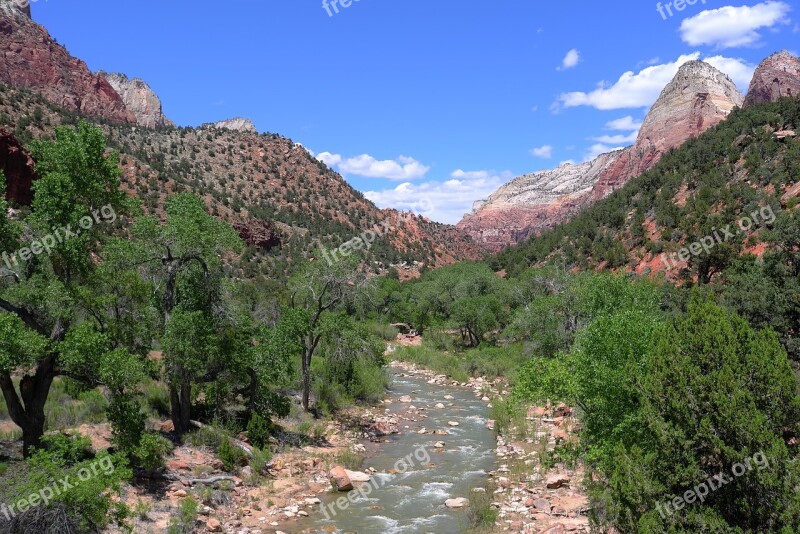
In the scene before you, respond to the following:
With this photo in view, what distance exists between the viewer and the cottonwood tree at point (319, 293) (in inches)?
855

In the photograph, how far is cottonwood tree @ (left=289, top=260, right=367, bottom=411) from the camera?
21719 millimetres

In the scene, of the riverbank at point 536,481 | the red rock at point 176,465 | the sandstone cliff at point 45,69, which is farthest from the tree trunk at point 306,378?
the sandstone cliff at point 45,69

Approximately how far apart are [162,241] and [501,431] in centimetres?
1540

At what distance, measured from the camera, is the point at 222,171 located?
76.4m

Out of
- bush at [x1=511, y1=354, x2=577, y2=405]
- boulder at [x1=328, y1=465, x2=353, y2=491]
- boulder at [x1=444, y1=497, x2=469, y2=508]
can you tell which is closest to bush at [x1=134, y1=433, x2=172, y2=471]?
boulder at [x1=328, y1=465, x2=353, y2=491]

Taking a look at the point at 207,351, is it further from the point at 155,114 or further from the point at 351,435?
the point at 155,114

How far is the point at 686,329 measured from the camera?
9648mm

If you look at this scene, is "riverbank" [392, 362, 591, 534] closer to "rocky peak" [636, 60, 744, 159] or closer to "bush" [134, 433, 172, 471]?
"bush" [134, 433, 172, 471]

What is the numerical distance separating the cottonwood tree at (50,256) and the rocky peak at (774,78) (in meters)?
97.5

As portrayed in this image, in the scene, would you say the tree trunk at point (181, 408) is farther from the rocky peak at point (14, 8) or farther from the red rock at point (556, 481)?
the rocky peak at point (14, 8)

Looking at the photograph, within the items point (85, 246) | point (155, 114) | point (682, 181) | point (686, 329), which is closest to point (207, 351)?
point (85, 246)

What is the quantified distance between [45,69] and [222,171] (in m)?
47.3

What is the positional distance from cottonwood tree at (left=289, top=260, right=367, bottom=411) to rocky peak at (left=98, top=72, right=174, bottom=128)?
145346mm

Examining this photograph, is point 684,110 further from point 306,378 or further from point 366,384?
point 306,378
